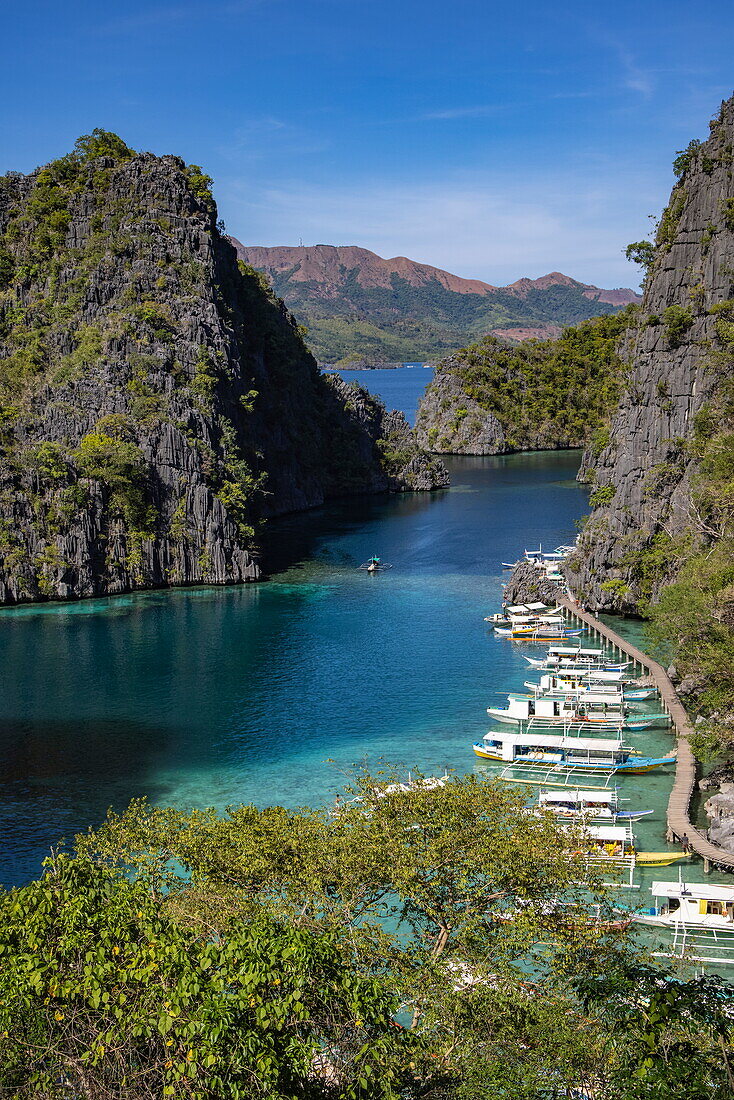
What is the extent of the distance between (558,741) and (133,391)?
6264 centimetres

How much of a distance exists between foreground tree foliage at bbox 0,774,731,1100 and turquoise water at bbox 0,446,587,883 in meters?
16.4

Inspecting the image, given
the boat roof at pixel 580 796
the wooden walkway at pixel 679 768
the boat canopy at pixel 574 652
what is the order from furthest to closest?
the boat canopy at pixel 574 652 → the boat roof at pixel 580 796 → the wooden walkway at pixel 679 768

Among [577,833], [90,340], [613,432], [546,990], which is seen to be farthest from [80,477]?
[546,990]

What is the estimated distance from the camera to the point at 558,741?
50.2m

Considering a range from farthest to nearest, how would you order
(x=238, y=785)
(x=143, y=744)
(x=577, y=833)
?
1. (x=143, y=744)
2. (x=238, y=785)
3. (x=577, y=833)

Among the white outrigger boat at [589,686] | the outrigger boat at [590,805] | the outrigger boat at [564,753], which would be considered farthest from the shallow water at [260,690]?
the white outrigger boat at [589,686]

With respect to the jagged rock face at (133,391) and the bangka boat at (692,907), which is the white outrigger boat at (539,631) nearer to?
the jagged rock face at (133,391)

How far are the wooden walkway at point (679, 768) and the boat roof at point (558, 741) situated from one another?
3.44 meters

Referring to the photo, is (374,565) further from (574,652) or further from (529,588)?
(574,652)

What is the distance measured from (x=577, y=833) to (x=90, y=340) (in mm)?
85245

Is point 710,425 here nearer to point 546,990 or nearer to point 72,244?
point 546,990

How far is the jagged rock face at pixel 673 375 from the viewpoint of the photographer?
71.6 meters

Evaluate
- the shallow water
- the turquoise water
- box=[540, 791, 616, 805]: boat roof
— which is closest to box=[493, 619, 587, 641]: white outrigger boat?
the shallow water

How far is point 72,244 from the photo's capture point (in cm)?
11738
